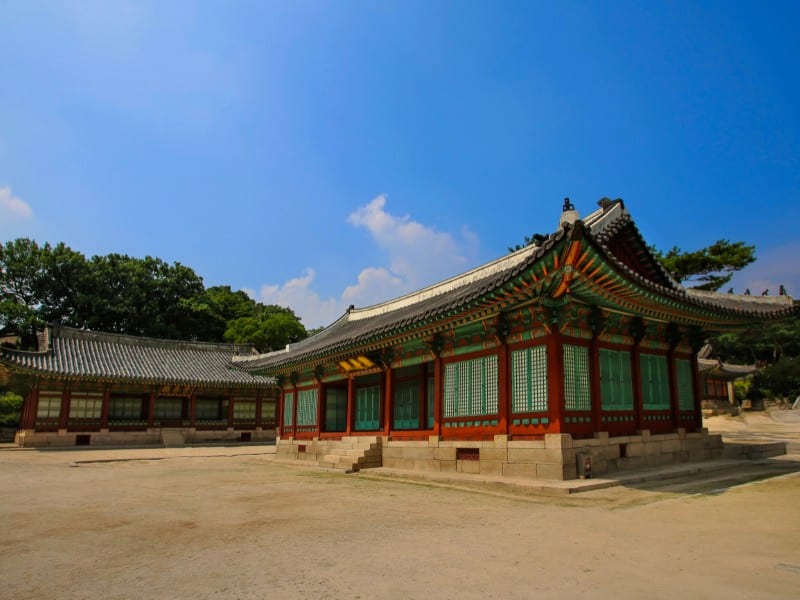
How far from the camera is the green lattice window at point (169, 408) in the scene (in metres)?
38.7

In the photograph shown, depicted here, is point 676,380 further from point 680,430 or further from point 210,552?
point 210,552

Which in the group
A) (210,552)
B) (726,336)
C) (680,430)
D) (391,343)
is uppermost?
(726,336)

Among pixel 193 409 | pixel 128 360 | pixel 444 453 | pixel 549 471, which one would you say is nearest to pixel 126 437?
pixel 193 409

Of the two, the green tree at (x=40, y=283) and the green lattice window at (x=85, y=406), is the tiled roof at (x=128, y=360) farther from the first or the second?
the green tree at (x=40, y=283)

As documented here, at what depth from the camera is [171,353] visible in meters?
42.4

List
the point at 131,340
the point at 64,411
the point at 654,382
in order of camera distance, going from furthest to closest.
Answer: the point at 131,340
the point at 64,411
the point at 654,382

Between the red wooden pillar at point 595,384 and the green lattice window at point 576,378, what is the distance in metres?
0.12

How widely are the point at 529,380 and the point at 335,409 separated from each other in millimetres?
13301

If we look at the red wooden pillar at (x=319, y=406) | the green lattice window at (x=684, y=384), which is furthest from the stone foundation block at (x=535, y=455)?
the red wooden pillar at (x=319, y=406)

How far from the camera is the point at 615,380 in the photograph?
14.2 meters

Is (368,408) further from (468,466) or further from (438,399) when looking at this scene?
(468,466)

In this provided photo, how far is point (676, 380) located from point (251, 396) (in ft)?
109

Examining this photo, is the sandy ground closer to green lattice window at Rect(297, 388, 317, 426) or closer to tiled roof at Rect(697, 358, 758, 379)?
green lattice window at Rect(297, 388, 317, 426)

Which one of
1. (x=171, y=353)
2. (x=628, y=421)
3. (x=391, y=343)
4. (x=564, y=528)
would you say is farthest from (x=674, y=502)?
(x=171, y=353)
